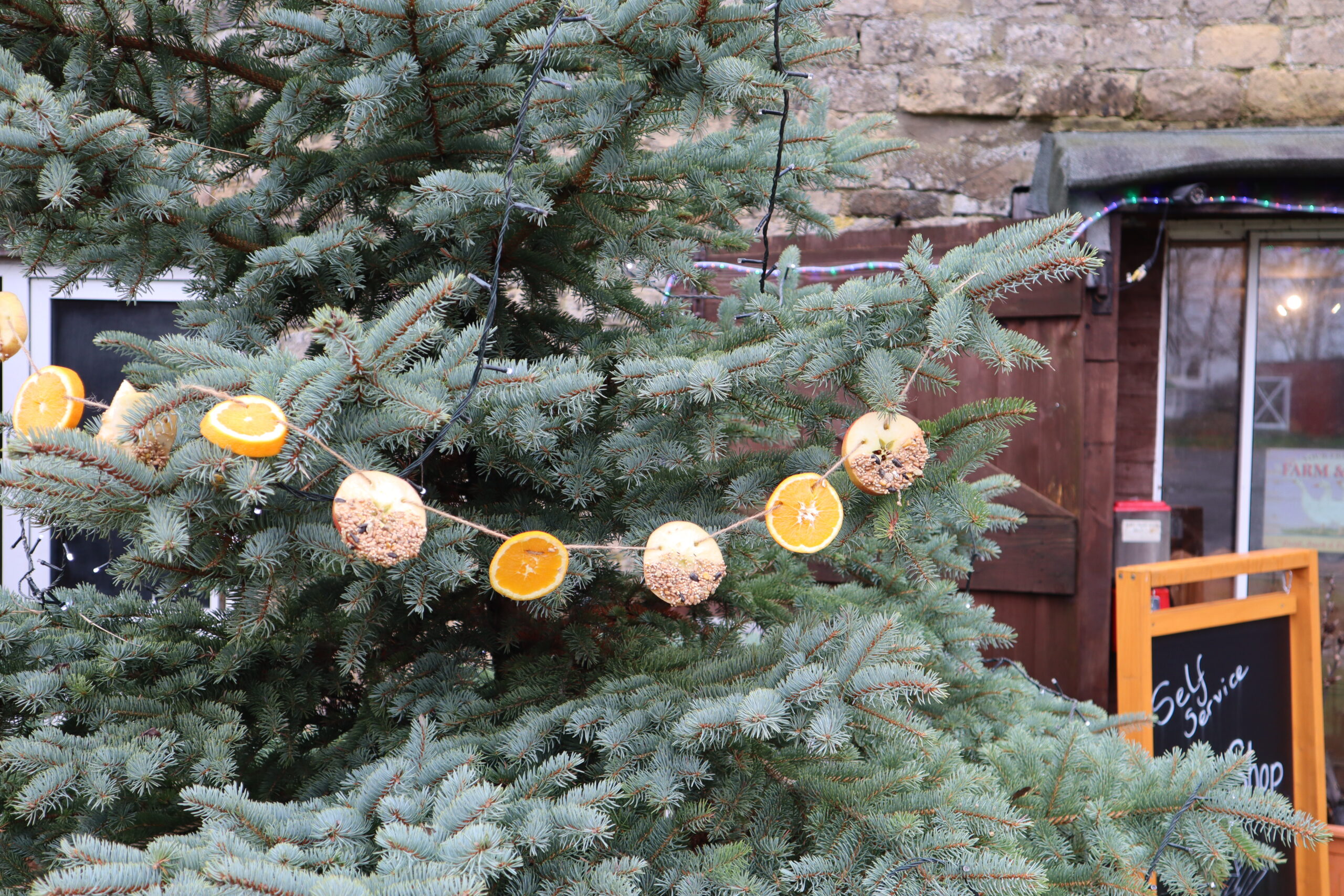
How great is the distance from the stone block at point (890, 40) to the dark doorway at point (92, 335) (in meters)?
2.97

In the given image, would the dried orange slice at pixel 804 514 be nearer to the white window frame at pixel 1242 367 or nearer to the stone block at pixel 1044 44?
the white window frame at pixel 1242 367

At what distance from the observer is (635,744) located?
48.6 inches

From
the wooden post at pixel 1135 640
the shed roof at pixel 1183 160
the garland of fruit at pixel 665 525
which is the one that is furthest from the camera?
the shed roof at pixel 1183 160

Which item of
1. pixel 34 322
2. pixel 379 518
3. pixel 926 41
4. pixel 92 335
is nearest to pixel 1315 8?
pixel 926 41

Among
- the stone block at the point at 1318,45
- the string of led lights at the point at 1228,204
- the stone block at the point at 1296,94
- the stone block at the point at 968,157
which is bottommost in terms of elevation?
the string of led lights at the point at 1228,204

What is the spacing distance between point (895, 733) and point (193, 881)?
833 mm

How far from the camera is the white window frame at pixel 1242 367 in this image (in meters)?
3.67

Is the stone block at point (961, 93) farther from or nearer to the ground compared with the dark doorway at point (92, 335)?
farther from the ground

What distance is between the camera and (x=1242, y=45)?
3.72 meters

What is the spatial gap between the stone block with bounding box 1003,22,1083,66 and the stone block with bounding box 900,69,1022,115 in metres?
0.10

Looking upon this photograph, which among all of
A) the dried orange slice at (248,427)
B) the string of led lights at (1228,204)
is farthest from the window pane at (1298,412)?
the dried orange slice at (248,427)

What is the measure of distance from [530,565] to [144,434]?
19.1 inches

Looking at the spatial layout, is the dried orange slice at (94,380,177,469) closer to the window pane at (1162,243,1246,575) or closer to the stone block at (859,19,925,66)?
the stone block at (859,19,925,66)

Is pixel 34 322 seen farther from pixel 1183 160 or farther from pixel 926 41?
pixel 1183 160
